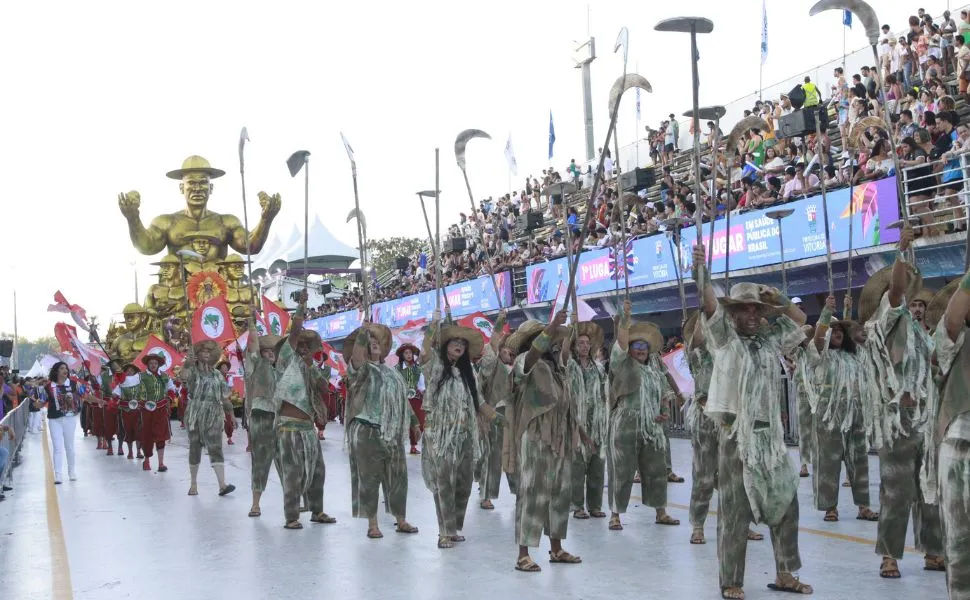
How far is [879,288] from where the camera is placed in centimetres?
789

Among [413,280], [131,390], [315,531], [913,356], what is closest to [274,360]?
[315,531]

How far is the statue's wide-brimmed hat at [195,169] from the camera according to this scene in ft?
106

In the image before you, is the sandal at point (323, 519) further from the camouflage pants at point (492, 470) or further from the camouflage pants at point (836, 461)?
the camouflage pants at point (836, 461)

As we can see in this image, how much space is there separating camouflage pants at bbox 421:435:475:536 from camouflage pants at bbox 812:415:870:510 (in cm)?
277

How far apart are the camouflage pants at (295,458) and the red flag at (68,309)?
485 inches

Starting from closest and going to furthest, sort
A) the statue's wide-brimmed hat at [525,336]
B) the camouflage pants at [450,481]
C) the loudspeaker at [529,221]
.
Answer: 1. the statue's wide-brimmed hat at [525,336]
2. the camouflage pants at [450,481]
3. the loudspeaker at [529,221]

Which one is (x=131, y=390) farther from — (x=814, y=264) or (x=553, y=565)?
(x=553, y=565)

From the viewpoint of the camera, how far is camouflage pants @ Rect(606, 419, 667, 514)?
10102 millimetres

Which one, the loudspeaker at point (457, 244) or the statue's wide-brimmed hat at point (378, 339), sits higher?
the loudspeaker at point (457, 244)

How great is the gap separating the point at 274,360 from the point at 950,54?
11.8 meters

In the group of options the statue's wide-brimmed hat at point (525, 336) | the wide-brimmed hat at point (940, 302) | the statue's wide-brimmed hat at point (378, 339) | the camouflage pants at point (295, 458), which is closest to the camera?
the wide-brimmed hat at point (940, 302)

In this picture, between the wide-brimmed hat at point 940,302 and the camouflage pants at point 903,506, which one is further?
the camouflage pants at point 903,506

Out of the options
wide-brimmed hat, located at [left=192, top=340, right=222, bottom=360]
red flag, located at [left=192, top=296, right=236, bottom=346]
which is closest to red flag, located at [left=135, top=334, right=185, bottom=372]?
red flag, located at [left=192, top=296, right=236, bottom=346]

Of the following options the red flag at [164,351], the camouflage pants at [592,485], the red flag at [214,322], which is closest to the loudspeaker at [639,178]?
the red flag at [214,322]
